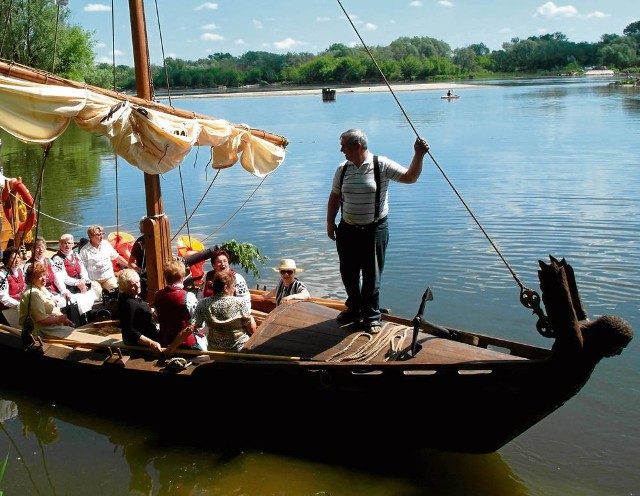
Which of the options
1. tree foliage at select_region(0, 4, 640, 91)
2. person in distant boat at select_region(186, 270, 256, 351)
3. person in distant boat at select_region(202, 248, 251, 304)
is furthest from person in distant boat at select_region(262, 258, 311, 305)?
tree foliage at select_region(0, 4, 640, 91)

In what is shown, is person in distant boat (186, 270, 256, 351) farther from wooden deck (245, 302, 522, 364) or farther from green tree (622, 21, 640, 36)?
green tree (622, 21, 640, 36)

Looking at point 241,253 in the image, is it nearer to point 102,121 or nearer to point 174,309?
point 102,121

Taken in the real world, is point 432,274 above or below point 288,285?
below

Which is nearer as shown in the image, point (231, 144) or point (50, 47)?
point (231, 144)

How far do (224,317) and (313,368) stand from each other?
41.1 inches

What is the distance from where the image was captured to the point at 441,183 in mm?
20766

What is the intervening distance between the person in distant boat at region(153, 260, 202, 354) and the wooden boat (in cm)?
19

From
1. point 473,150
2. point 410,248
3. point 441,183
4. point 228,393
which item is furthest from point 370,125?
point 228,393

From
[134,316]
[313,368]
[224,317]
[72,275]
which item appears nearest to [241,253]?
[72,275]

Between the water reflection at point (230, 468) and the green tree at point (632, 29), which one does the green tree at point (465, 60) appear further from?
the water reflection at point (230, 468)

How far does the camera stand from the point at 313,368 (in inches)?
242

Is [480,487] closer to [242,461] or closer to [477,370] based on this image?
[477,370]

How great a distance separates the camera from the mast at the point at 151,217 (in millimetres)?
8234

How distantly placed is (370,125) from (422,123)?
3142 mm
